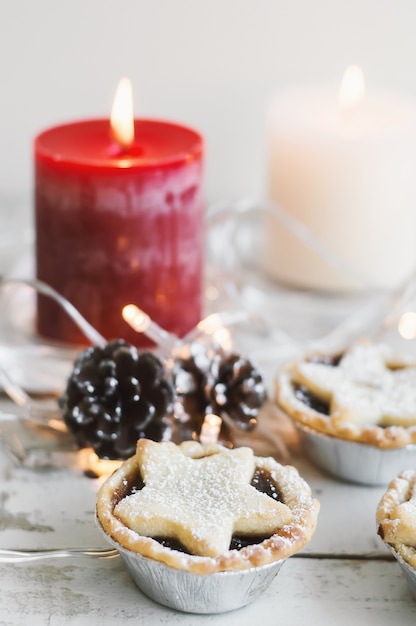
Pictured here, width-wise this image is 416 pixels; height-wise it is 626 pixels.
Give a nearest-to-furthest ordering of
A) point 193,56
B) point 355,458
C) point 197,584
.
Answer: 1. point 197,584
2. point 355,458
3. point 193,56

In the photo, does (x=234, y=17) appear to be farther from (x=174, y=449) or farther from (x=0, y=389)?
(x=174, y=449)

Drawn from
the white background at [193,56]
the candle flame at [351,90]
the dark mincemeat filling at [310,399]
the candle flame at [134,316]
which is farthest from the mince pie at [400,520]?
the white background at [193,56]

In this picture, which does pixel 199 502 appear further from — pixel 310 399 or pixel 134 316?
pixel 134 316

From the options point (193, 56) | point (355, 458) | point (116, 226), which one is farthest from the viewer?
point (193, 56)

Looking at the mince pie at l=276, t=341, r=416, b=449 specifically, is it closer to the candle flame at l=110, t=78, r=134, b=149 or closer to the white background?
the candle flame at l=110, t=78, r=134, b=149

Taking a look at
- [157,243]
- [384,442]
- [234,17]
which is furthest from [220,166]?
[384,442]

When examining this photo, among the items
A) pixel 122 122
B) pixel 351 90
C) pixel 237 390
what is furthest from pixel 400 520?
pixel 351 90
